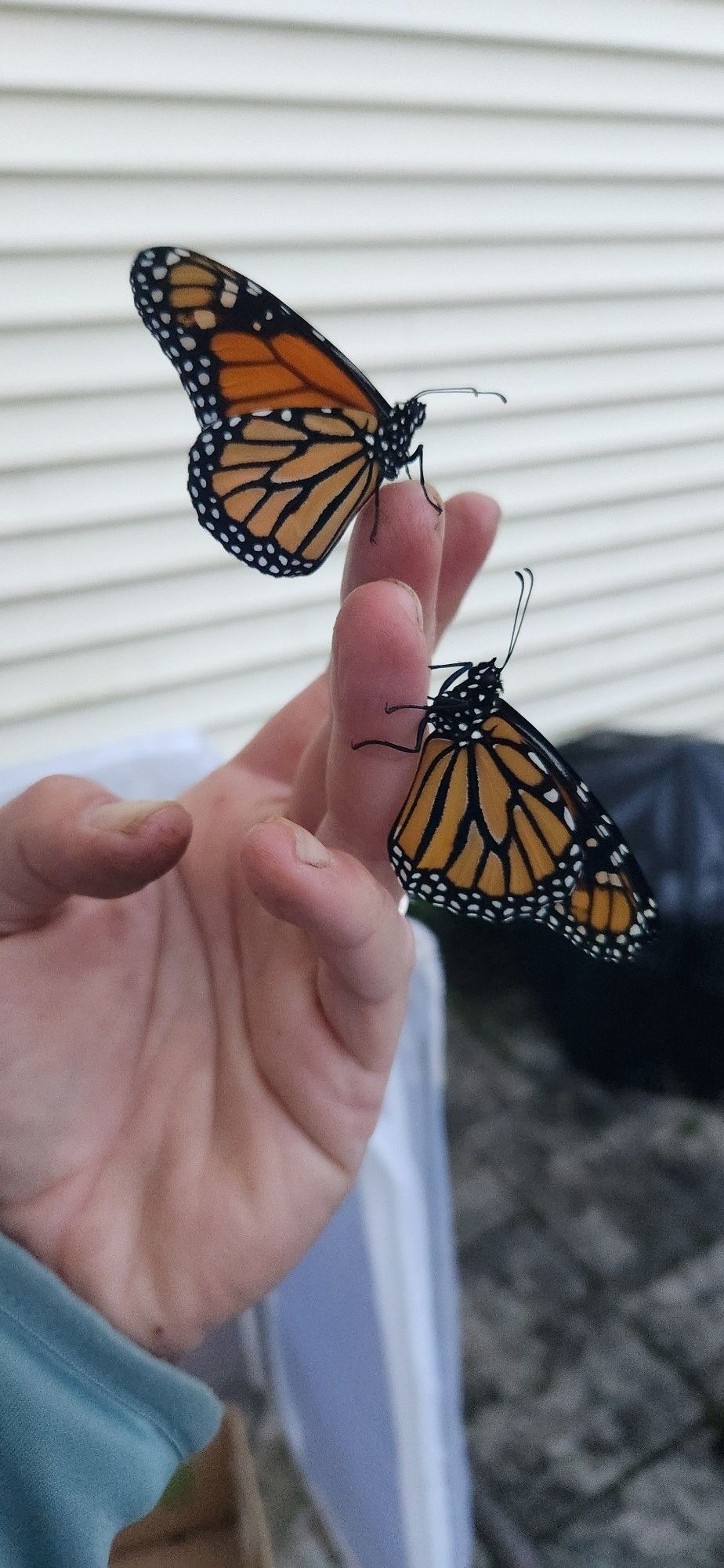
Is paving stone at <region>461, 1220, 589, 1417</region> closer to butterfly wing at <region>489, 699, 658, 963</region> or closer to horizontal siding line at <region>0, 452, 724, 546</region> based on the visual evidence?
butterfly wing at <region>489, 699, 658, 963</region>

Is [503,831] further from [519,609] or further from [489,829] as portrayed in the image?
[519,609]

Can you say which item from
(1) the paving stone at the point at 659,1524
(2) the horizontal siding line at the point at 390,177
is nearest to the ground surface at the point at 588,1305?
(1) the paving stone at the point at 659,1524

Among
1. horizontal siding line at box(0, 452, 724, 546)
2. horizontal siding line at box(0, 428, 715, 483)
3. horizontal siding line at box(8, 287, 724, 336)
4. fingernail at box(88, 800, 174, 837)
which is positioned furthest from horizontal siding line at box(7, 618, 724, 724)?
fingernail at box(88, 800, 174, 837)

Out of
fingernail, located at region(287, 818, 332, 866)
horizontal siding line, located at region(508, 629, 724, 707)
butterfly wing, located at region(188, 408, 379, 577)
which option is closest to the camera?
fingernail, located at region(287, 818, 332, 866)

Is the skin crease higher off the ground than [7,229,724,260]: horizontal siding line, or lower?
lower

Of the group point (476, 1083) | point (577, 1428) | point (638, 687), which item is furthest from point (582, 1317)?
point (638, 687)

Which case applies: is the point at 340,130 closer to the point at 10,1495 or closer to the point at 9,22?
the point at 9,22

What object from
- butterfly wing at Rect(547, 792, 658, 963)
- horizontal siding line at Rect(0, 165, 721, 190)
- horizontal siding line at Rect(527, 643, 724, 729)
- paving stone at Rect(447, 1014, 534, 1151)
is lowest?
paving stone at Rect(447, 1014, 534, 1151)

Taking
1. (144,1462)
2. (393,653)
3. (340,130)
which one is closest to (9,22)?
(340,130)
